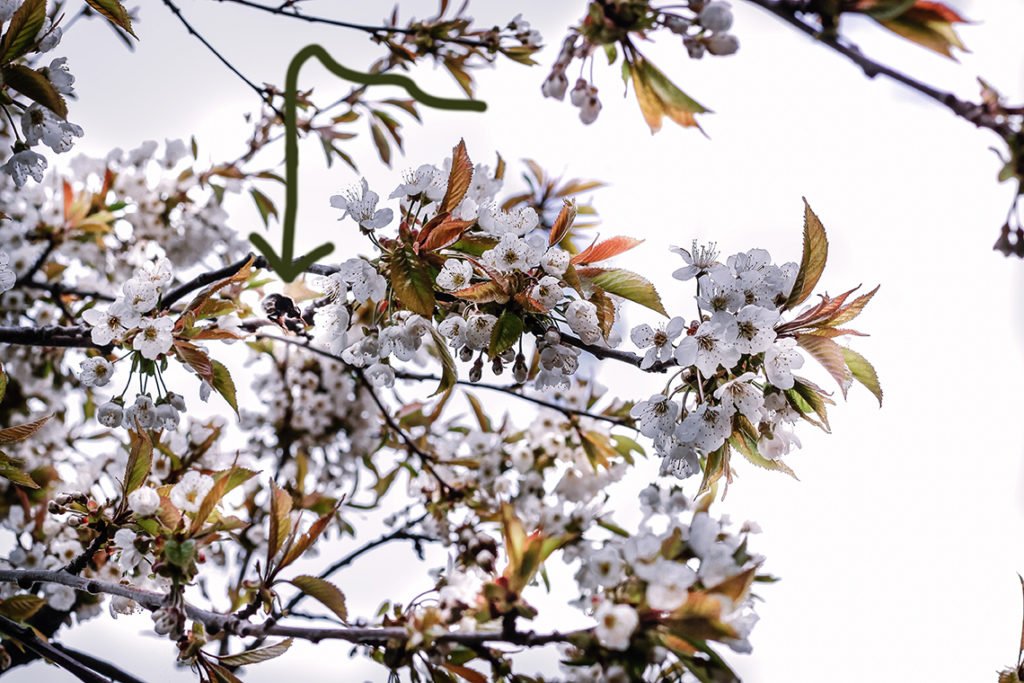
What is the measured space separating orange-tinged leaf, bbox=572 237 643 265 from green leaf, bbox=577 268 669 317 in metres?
0.04

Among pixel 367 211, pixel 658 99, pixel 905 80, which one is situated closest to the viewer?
pixel 905 80

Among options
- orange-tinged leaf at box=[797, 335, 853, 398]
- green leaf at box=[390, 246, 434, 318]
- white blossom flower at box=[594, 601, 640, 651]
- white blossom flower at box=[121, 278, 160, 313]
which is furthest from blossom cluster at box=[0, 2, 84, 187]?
orange-tinged leaf at box=[797, 335, 853, 398]

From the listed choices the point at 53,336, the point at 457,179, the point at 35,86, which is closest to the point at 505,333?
the point at 457,179

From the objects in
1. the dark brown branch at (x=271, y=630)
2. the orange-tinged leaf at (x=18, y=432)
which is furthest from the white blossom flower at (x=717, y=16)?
the orange-tinged leaf at (x=18, y=432)

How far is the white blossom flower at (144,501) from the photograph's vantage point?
1.07 m

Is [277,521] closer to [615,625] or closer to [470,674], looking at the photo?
[470,674]

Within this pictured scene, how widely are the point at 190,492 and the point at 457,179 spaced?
79cm

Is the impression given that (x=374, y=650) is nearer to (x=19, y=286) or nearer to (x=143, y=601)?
(x=143, y=601)

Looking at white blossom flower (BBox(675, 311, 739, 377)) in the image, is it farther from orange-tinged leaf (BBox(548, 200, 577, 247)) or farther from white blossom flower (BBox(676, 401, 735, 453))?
orange-tinged leaf (BBox(548, 200, 577, 247))

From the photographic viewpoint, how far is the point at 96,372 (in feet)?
4.02

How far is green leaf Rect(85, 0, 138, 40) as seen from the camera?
3.32 ft

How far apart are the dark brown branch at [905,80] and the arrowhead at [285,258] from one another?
1.74 feet

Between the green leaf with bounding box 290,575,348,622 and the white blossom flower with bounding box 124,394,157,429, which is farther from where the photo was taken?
the white blossom flower with bounding box 124,394,157,429

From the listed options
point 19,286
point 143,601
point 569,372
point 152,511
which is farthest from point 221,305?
point 19,286
